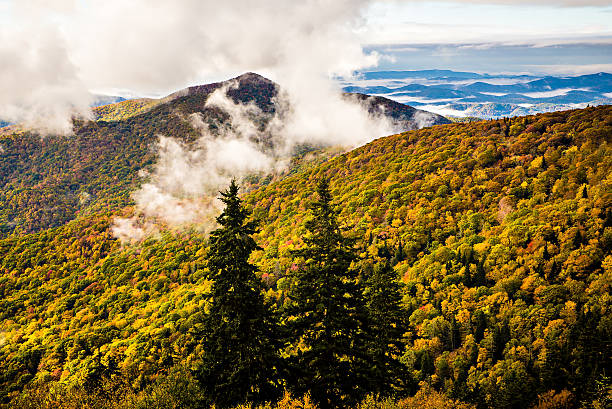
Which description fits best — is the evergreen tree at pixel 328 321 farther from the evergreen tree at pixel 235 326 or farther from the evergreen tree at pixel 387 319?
the evergreen tree at pixel 387 319

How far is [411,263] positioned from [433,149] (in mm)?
56628

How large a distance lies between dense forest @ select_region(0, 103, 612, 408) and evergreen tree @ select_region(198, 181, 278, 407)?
99 mm

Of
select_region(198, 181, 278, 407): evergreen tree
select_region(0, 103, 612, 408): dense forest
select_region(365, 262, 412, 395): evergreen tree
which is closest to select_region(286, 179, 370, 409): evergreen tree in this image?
select_region(0, 103, 612, 408): dense forest

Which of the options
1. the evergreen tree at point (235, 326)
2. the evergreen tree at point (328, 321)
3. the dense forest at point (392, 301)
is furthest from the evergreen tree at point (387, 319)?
the evergreen tree at point (235, 326)

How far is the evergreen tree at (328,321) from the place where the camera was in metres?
20.9

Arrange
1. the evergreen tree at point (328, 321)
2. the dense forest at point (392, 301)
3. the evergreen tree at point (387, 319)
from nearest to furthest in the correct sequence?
1. the dense forest at point (392, 301)
2. the evergreen tree at point (328, 321)
3. the evergreen tree at point (387, 319)

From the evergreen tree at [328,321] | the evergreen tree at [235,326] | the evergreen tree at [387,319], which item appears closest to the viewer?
the evergreen tree at [235,326]

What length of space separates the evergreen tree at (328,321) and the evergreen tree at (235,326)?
235 cm

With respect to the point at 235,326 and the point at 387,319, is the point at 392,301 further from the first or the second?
the point at 235,326

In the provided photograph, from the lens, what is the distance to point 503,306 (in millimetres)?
54688

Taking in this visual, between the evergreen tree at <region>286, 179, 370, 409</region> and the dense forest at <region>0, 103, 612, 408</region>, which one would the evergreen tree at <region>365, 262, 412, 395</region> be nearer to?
the dense forest at <region>0, 103, 612, 408</region>

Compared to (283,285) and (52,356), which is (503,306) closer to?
(283,285)

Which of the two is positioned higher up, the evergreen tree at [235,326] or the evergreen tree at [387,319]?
the evergreen tree at [235,326]

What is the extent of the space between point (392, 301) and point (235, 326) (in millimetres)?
15172
